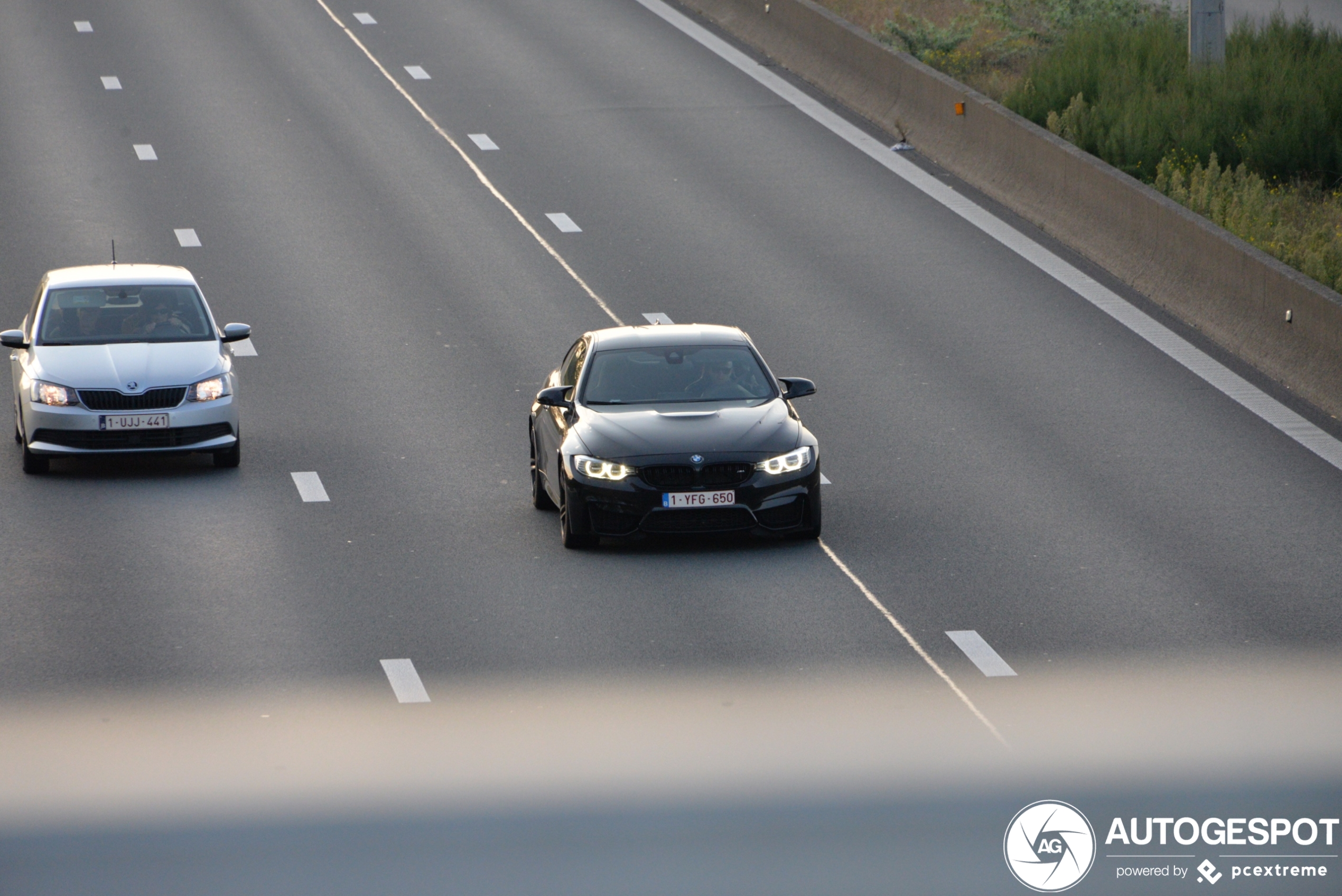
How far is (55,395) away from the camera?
17.7 m

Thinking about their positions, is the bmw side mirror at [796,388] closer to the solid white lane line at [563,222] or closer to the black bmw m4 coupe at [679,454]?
the black bmw m4 coupe at [679,454]

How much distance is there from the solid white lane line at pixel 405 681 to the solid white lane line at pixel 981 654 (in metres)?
3.09

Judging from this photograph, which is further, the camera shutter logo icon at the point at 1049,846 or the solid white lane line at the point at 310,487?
the solid white lane line at the point at 310,487

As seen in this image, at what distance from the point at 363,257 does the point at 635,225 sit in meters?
3.55

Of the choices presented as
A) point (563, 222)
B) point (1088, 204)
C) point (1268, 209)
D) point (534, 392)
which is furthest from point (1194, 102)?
point (534, 392)

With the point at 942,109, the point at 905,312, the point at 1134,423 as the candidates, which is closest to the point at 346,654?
the point at 1134,423

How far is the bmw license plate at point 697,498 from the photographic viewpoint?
1504 cm

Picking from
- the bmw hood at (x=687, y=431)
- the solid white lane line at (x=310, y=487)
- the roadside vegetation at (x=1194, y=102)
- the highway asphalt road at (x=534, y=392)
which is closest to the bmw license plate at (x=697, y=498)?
the bmw hood at (x=687, y=431)

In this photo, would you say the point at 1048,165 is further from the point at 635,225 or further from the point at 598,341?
the point at 598,341

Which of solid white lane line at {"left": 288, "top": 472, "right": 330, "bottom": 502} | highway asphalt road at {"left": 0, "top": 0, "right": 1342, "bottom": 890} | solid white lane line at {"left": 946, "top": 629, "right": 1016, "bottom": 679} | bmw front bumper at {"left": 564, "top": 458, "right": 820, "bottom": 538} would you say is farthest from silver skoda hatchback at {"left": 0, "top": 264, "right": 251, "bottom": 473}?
solid white lane line at {"left": 946, "top": 629, "right": 1016, "bottom": 679}

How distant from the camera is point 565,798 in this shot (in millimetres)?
10023

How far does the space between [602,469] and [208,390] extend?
4348mm

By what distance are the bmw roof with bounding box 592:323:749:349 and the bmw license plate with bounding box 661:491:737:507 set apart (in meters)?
1.87

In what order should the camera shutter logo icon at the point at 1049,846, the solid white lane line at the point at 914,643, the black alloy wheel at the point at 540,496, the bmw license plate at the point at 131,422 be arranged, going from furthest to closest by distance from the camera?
the bmw license plate at the point at 131,422 < the black alloy wheel at the point at 540,496 < the solid white lane line at the point at 914,643 < the camera shutter logo icon at the point at 1049,846
